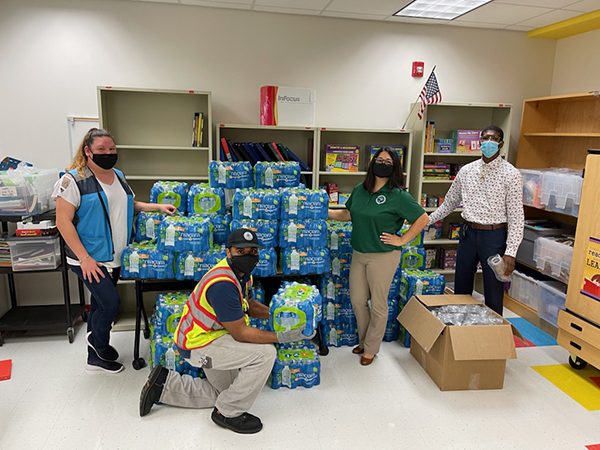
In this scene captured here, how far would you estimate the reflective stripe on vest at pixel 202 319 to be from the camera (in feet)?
7.89

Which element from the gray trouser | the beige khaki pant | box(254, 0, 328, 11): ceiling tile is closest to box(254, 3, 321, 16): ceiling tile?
box(254, 0, 328, 11): ceiling tile

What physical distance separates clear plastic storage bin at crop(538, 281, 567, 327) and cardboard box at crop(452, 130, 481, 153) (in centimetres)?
151

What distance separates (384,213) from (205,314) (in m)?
1.43

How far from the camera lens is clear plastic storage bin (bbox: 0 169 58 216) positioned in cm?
335

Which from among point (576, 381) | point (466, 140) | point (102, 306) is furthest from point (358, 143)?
point (102, 306)

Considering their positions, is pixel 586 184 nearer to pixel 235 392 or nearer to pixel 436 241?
pixel 436 241

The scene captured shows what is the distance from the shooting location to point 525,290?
14.0 ft

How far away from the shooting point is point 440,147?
14.8ft

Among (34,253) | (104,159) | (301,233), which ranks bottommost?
(34,253)

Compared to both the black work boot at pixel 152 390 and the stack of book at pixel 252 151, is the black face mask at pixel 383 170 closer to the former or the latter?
the stack of book at pixel 252 151

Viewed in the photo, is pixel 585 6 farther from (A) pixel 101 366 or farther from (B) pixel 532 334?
(A) pixel 101 366

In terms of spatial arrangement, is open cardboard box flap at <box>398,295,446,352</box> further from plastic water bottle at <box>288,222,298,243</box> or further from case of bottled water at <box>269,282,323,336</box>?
plastic water bottle at <box>288,222,298,243</box>

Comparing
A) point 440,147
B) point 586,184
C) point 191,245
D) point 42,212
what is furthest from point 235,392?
point 440,147

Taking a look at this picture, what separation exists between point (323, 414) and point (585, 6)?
4021 millimetres
